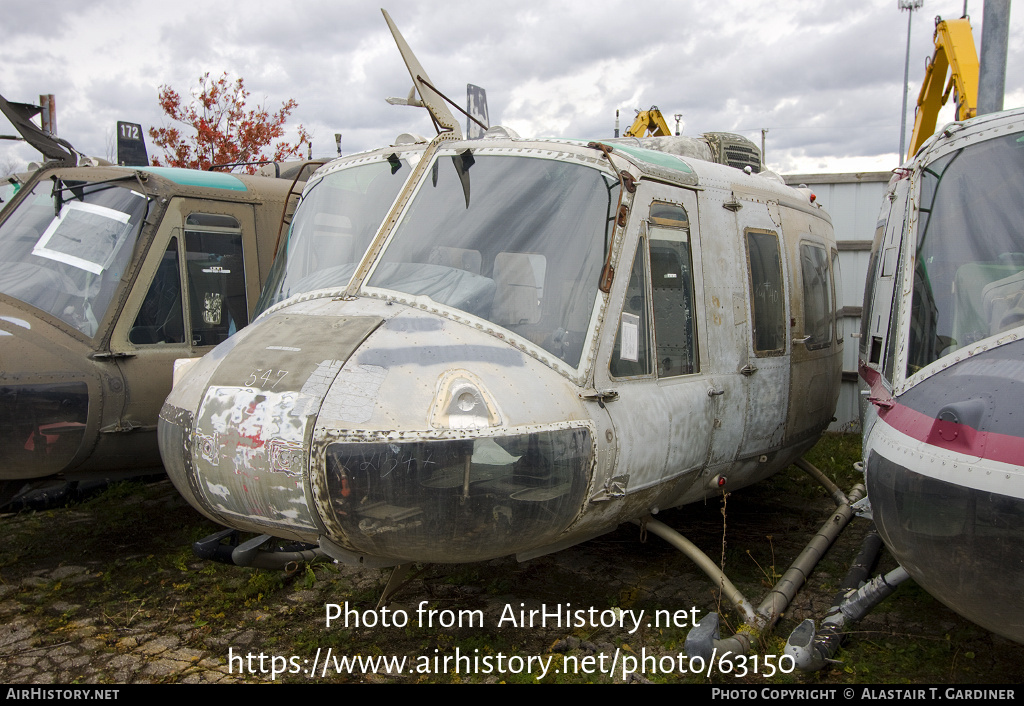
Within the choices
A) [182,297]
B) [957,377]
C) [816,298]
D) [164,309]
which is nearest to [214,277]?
[182,297]

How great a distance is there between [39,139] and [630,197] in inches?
192

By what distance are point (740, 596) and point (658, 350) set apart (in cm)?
130

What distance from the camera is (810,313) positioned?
530 cm

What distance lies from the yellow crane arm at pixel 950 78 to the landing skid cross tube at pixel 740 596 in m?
3.62

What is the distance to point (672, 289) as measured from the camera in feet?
13.0

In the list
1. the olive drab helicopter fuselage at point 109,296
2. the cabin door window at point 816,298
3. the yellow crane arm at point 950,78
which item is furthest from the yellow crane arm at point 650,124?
the olive drab helicopter fuselage at point 109,296

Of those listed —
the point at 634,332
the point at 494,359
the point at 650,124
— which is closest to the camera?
the point at 494,359

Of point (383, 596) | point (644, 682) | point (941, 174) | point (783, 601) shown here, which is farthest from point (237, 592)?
point (941, 174)

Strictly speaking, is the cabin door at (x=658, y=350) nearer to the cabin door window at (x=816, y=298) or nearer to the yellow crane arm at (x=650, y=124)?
the cabin door window at (x=816, y=298)

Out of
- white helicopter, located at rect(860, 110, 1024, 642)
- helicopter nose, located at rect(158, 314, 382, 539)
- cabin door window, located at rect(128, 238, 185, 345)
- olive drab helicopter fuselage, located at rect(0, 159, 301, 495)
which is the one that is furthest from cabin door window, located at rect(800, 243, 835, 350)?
cabin door window, located at rect(128, 238, 185, 345)

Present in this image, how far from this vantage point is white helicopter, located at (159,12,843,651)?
2.92m

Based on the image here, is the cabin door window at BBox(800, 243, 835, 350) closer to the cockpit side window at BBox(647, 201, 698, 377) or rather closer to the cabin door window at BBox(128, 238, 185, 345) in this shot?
the cockpit side window at BBox(647, 201, 698, 377)

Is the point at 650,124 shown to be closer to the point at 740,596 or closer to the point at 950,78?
the point at 950,78

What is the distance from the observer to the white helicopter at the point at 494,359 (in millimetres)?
2922
